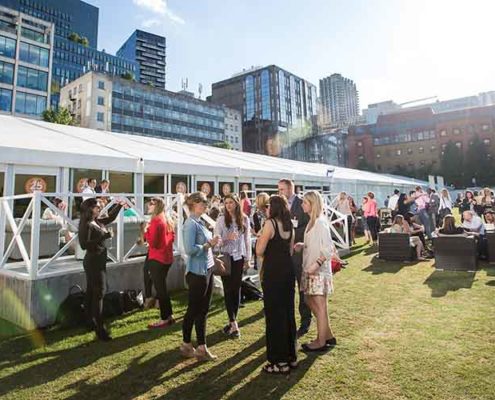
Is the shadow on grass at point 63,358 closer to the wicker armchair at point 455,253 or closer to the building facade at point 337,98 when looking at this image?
the wicker armchair at point 455,253

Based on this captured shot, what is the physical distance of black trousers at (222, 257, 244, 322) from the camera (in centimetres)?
445

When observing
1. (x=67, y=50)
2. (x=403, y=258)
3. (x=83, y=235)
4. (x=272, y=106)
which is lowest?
(x=403, y=258)

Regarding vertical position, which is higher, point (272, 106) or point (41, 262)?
point (272, 106)

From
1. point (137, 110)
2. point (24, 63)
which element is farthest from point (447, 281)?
point (137, 110)

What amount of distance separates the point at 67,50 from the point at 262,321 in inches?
4276

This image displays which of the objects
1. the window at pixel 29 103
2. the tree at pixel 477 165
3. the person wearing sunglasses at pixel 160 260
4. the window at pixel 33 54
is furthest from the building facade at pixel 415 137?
the person wearing sunglasses at pixel 160 260

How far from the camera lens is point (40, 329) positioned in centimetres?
469

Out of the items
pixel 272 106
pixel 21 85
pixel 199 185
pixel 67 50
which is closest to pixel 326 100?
pixel 272 106

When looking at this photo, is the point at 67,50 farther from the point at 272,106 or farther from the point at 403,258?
the point at 403,258

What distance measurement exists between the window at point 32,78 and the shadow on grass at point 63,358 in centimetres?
5057

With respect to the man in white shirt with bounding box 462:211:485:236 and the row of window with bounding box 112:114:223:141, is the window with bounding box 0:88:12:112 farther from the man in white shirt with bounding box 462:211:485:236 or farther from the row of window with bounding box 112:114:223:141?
the man in white shirt with bounding box 462:211:485:236

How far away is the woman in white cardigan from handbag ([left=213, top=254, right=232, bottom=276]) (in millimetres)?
992

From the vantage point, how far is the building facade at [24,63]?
1671 inches

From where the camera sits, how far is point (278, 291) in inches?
132
